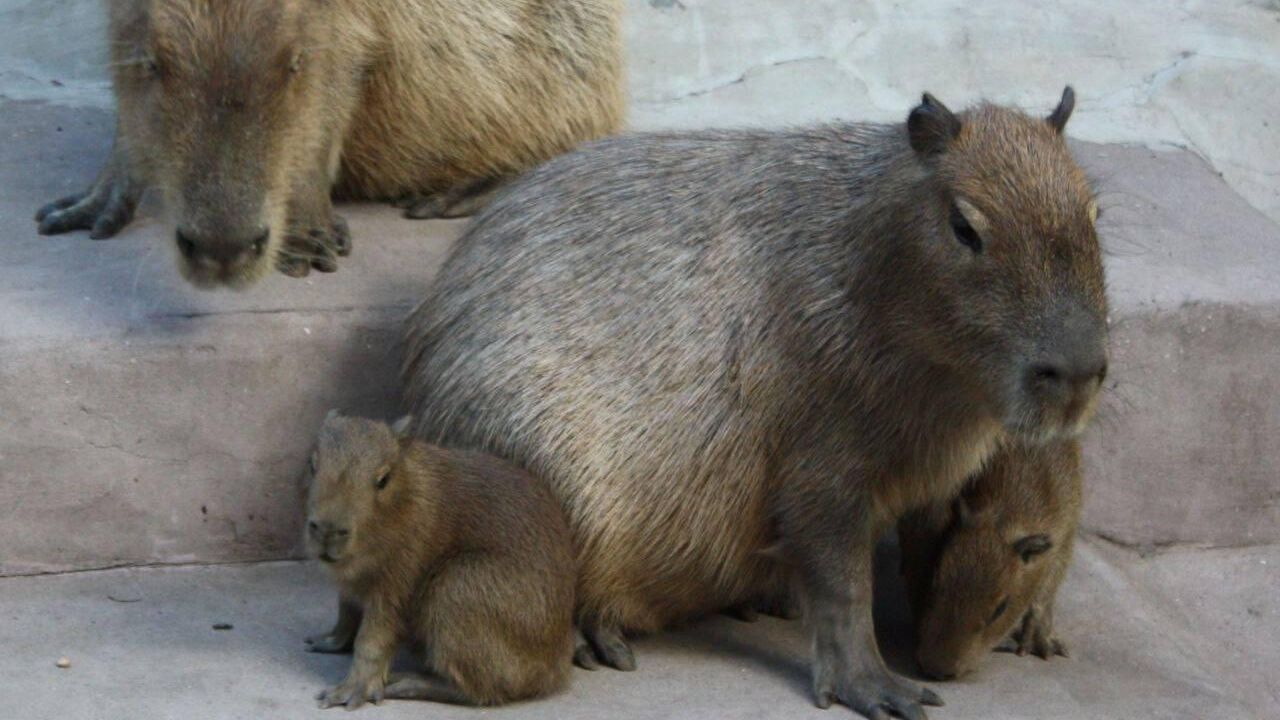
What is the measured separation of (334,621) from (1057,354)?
189 cm

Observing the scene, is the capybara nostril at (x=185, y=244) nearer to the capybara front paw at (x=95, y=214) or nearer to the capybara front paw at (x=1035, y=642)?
the capybara front paw at (x=95, y=214)

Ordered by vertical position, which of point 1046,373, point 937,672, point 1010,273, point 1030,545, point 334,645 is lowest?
point 334,645

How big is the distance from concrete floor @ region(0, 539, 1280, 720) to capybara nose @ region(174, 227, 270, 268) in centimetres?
90

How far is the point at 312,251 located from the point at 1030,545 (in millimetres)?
2087

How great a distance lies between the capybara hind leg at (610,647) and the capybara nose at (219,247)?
121 cm

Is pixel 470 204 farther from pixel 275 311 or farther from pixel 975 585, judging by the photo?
pixel 975 585

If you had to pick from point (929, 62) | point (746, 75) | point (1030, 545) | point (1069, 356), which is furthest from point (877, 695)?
point (929, 62)

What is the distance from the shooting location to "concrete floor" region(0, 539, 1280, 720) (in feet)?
14.0

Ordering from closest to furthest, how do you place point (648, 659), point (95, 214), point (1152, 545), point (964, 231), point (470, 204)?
point (964, 231) < point (648, 659) < point (95, 214) < point (1152, 545) < point (470, 204)

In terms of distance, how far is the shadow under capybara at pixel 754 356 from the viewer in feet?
14.0

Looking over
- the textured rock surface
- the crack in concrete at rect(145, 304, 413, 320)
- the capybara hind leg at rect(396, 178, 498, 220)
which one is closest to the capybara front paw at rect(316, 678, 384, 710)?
the crack in concrete at rect(145, 304, 413, 320)

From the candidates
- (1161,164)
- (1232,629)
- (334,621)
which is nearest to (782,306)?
(334,621)

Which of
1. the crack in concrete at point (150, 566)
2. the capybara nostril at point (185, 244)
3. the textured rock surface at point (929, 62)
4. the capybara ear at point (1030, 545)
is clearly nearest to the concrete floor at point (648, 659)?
the crack in concrete at point (150, 566)

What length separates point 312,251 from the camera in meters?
5.25
